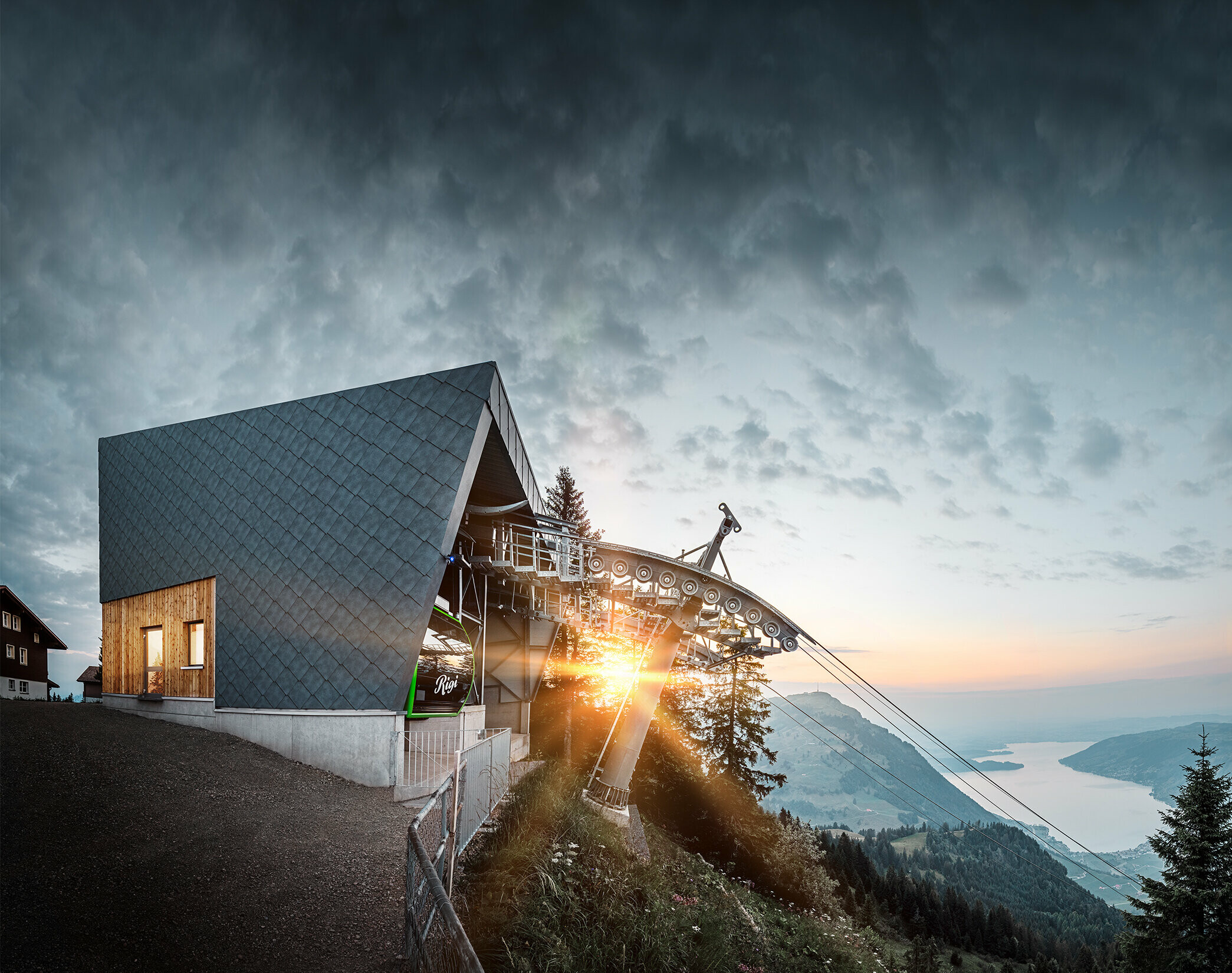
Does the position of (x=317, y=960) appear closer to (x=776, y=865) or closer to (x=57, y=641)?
(x=776, y=865)

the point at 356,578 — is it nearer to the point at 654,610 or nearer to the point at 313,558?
the point at 313,558

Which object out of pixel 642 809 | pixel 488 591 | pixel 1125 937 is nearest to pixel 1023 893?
pixel 1125 937

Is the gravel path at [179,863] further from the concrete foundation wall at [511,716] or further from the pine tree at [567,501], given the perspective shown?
the pine tree at [567,501]

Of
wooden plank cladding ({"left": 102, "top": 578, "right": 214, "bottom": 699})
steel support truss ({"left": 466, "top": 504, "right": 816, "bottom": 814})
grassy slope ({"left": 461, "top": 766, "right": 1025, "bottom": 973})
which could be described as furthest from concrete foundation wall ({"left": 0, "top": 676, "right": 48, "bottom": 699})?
grassy slope ({"left": 461, "top": 766, "right": 1025, "bottom": 973})

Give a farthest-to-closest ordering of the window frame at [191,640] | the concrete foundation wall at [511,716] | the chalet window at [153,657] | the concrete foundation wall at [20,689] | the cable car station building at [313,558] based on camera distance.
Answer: the concrete foundation wall at [20,689] → the concrete foundation wall at [511,716] → the chalet window at [153,657] → the window frame at [191,640] → the cable car station building at [313,558]

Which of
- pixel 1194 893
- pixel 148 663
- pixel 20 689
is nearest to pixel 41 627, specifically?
pixel 20 689

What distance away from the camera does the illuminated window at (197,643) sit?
57.8ft

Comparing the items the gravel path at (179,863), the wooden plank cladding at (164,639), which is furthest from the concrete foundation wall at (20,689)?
the gravel path at (179,863)

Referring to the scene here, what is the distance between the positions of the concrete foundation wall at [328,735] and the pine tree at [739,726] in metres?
22.1

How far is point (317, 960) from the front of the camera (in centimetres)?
565

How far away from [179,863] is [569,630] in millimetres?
24884

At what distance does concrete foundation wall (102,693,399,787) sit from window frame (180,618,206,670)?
1.53 m

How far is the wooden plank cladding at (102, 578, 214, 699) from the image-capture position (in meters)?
17.6

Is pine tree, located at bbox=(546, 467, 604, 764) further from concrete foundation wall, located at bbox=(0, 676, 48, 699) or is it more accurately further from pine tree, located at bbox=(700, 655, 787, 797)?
concrete foundation wall, located at bbox=(0, 676, 48, 699)
